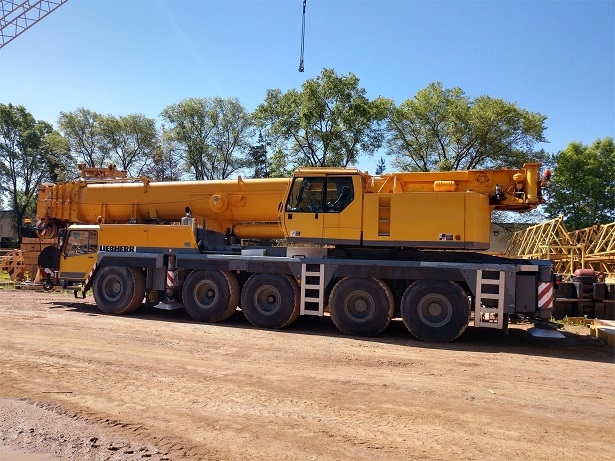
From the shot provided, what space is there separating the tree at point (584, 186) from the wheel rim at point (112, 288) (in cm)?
3317

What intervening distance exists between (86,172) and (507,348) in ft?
42.8

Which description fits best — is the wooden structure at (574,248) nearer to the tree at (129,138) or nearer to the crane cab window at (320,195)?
the crane cab window at (320,195)

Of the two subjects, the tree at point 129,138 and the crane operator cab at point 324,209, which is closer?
the crane operator cab at point 324,209

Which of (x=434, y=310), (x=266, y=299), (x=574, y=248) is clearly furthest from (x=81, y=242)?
(x=574, y=248)

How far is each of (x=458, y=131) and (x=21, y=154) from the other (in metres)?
46.5

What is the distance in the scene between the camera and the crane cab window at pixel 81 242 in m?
13.4

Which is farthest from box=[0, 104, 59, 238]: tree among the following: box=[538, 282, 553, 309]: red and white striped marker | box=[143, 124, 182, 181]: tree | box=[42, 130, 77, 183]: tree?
box=[538, 282, 553, 309]: red and white striped marker

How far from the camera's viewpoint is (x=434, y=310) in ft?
32.3

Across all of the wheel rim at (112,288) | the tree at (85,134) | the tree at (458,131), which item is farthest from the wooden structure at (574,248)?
the tree at (85,134)

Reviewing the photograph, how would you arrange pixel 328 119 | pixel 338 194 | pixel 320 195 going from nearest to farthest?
pixel 338 194 < pixel 320 195 < pixel 328 119

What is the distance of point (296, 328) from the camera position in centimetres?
1137

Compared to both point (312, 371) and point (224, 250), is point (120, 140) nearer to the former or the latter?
point (224, 250)

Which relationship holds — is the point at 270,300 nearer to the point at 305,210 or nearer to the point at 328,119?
the point at 305,210

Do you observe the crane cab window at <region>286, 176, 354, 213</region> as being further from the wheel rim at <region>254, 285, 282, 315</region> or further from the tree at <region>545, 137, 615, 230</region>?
the tree at <region>545, 137, 615, 230</region>
